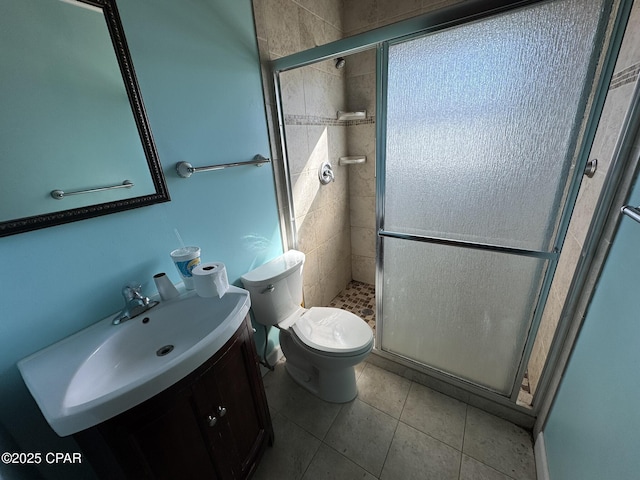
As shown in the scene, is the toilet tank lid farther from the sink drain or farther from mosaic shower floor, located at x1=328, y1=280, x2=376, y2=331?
mosaic shower floor, located at x1=328, y1=280, x2=376, y2=331

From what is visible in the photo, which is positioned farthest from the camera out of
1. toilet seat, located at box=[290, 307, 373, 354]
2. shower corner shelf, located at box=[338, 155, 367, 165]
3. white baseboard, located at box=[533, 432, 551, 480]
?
shower corner shelf, located at box=[338, 155, 367, 165]

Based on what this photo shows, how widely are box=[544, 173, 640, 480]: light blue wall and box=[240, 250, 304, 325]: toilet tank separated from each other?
1.23 meters

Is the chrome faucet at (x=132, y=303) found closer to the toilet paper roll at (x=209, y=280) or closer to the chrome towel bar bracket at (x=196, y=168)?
the toilet paper roll at (x=209, y=280)

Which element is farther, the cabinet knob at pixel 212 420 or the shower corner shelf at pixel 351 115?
the shower corner shelf at pixel 351 115

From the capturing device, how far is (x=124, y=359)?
0.87 m

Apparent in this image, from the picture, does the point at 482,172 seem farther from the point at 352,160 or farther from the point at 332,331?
the point at 352,160

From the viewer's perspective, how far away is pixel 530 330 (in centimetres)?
119

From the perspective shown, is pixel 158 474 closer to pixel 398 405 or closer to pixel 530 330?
pixel 398 405

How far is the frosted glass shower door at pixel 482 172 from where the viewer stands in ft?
2.89

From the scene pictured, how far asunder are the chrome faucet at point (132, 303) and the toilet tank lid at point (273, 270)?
0.49 metres

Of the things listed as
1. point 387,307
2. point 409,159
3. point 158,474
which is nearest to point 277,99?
point 409,159

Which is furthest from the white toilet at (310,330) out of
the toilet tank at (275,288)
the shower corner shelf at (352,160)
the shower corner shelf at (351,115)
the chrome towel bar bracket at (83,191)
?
the shower corner shelf at (351,115)

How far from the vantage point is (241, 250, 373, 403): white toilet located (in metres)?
1.33

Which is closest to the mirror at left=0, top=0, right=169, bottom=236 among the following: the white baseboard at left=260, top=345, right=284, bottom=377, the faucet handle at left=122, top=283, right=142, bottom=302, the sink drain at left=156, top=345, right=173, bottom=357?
the faucet handle at left=122, top=283, right=142, bottom=302
